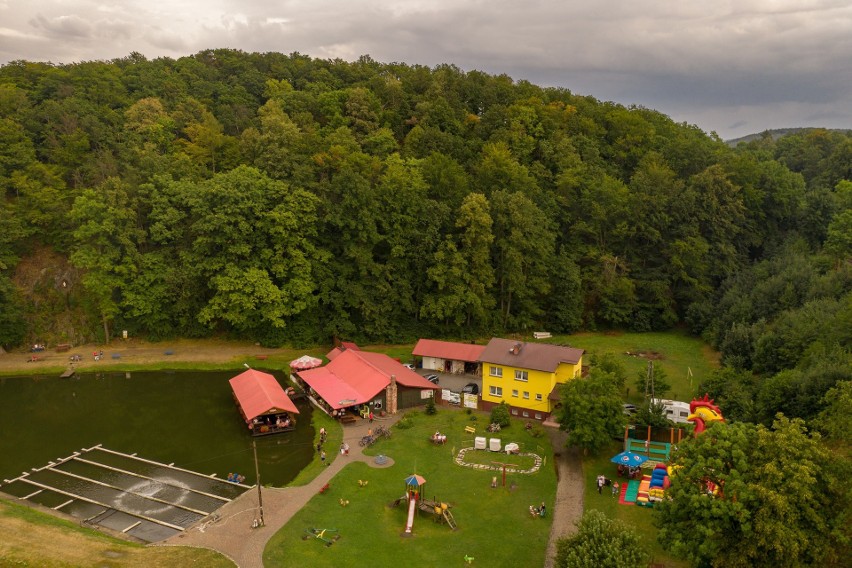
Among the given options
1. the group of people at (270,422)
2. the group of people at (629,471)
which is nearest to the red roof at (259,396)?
the group of people at (270,422)

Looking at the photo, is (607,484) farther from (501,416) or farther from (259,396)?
(259,396)

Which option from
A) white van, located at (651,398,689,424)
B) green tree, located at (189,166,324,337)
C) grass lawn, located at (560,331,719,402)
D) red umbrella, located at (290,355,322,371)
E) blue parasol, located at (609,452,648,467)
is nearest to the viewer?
blue parasol, located at (609,452,648,467)

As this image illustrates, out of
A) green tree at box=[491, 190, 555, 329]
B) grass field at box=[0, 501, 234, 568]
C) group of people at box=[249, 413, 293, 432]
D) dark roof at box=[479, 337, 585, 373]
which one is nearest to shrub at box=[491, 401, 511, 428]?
dark roof at box=[479, 337, 585, 373]

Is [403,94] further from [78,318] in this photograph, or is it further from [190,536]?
[190,536]

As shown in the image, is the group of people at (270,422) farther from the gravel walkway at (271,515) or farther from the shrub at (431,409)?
the shrub at (431,409)

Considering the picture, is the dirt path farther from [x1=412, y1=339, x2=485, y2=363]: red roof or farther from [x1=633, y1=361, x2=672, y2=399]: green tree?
[x1=633, y1=361, x2=672, y2=399]: green tree

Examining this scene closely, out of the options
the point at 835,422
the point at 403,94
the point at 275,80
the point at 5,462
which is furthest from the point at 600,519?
the point at 275,80

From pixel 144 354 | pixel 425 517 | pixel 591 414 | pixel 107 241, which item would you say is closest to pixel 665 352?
pixel 591 414
